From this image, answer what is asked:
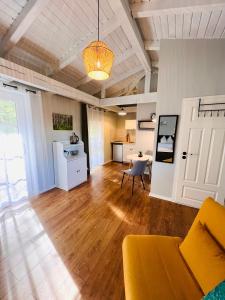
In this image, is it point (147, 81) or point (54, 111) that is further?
point (147, 81)

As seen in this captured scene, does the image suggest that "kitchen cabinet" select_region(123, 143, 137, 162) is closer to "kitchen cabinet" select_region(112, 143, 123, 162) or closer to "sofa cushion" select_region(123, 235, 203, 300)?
"kitchen cabinet" select_region(112, 143, 123, 162)

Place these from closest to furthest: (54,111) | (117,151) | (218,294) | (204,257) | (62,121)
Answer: (218,294), (204,257), (54,111), (62,121), (117,151)

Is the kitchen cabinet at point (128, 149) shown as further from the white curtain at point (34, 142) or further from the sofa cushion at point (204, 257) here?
the sofa cushion at point (204, 257)

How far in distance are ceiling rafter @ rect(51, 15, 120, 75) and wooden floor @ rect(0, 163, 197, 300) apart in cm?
279

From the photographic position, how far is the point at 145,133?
15.3ft

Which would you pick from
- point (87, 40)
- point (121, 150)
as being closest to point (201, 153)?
point (87, 40)

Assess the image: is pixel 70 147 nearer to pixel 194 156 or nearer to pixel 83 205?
pixel 83 205

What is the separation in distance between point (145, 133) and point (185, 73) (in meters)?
2.27

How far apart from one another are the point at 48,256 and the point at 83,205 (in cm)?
112

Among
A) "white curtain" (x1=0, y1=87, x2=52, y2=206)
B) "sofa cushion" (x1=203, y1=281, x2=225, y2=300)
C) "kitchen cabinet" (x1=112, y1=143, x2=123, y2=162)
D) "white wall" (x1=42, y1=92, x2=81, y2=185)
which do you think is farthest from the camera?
"kitchen cabinet" (x1=112, y1=143, x2=123, y2=162)

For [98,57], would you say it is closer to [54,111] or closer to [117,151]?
[54,111]

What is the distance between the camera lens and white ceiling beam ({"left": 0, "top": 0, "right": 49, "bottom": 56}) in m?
1.66

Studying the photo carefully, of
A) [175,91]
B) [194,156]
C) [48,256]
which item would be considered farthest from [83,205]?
[175,91]

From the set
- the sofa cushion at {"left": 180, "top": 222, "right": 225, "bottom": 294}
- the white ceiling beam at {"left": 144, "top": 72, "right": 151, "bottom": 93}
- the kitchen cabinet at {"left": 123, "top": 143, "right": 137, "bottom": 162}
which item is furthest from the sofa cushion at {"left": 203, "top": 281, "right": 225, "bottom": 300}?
the kitchen cabinet at {"left": 123, "top": 143, "right": 137, "bottom": 162}
